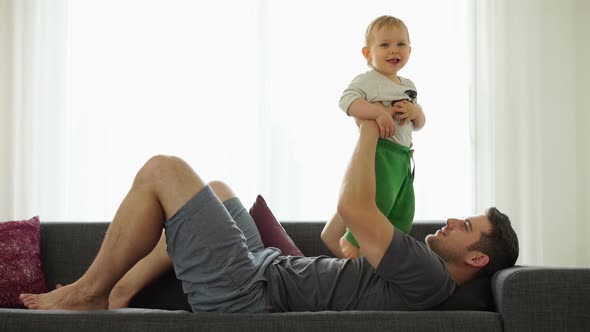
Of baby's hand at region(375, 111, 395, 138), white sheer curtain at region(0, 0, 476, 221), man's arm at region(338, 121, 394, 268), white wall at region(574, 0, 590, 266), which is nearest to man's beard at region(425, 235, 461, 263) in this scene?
man's arm at region(338, 121, 394, 268)

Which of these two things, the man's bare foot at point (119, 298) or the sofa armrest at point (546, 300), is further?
the man's bare foot at point (119, 298)

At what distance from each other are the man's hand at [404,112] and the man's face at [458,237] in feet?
1.26

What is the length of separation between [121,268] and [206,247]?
279 mm

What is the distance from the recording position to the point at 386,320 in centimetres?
209

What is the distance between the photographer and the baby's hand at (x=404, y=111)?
247 centimetres

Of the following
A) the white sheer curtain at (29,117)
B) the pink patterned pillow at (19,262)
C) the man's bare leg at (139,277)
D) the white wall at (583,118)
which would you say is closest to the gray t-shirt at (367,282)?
the man's bare leg at (139,277)

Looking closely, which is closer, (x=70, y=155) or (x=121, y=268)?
(x=121, y=268)

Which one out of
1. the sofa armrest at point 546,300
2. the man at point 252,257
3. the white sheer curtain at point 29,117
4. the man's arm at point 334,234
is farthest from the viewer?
the white sheer curtain at point 29,117

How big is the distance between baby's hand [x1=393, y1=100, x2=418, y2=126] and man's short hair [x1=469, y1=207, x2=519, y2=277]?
0.41m

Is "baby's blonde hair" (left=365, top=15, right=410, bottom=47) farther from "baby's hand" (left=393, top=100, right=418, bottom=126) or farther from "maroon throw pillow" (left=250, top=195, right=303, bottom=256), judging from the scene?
"maroon throw pillow" (left=250, top=195, right=303, bottom=256)

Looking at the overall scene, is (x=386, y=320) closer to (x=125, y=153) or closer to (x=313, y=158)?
(x=313, y=158)

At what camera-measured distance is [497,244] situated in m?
2.26

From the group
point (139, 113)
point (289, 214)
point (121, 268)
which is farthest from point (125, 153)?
point (121, 268)

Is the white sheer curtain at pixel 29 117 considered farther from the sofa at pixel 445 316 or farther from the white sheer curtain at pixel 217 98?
the sofa at pixel 445 316
